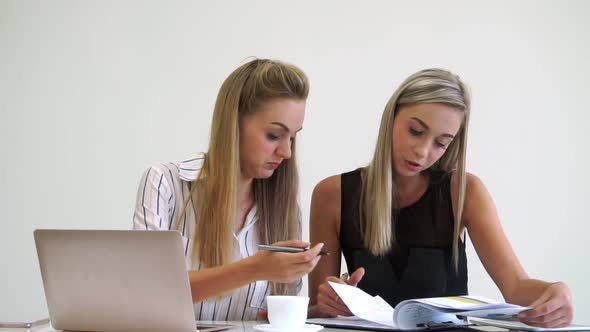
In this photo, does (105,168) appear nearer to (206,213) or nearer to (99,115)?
(99,115)

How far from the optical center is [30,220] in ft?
9.88

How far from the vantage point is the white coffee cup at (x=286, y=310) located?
133cm

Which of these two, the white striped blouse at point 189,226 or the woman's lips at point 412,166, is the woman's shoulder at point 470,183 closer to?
the woman's lips at point 412,166

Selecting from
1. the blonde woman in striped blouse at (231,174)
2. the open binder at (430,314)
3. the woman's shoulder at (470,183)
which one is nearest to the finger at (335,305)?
the open binder at (430,314)

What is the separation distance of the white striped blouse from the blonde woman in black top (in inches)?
8.2

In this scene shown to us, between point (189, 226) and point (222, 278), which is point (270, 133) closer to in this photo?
point (189, 226)

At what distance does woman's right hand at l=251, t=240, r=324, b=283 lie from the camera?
58.3 inches

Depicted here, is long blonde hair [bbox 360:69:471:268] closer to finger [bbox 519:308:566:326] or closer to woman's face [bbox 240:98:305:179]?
woman's face [bbox 240:98:305:179]

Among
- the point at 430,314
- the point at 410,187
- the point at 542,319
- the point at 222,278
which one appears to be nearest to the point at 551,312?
the point at 542,319

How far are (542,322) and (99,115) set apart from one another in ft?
6.91

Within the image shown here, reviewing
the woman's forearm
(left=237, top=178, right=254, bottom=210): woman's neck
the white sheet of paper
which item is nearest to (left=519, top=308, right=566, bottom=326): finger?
the white sheet of paper

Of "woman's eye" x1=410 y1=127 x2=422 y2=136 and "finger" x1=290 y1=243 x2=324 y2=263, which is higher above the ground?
"woman's eye" x1=410 y1=127 x2=422 y2=136

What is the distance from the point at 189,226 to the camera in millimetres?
1994

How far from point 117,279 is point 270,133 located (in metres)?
0.75
